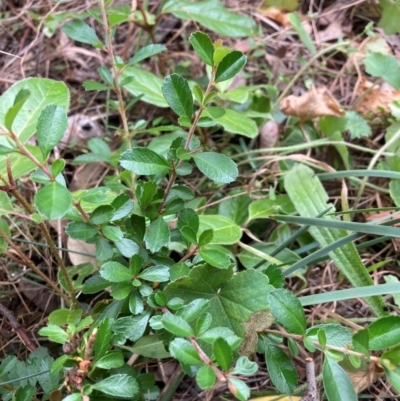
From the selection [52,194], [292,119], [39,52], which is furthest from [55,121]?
[39,52]

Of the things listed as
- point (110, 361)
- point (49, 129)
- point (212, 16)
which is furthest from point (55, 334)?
point (212, 16)

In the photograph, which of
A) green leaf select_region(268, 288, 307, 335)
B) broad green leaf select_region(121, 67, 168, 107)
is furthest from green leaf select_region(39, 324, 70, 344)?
broad green leaf select_region(121, 67, 168, 107)

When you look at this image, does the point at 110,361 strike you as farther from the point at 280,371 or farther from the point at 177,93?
the point at 177,93

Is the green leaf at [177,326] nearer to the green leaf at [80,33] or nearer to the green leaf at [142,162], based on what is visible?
the green leaf at [142,162]

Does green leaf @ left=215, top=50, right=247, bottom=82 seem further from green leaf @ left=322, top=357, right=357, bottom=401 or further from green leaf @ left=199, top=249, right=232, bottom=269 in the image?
green leaf @ left=322, top=357, right=357, bottom=401

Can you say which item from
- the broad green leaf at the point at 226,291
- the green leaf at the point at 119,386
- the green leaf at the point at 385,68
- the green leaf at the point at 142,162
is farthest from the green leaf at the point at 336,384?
the green leaf at the point at 385,68

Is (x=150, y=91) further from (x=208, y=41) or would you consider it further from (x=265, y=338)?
(x=265, y=338)
